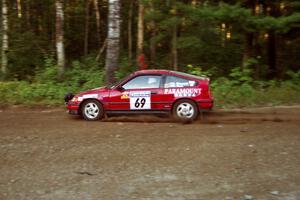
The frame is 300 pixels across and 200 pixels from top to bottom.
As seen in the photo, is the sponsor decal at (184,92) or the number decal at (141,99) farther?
the number decal at (141,99)

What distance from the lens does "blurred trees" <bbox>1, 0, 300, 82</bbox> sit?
51.2 ft

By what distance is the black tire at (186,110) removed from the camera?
38.3ft

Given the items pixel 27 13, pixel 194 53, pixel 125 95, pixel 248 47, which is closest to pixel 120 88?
pixel 125 95

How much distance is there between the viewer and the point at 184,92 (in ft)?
38.3

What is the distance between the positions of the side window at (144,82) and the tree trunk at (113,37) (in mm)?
3183

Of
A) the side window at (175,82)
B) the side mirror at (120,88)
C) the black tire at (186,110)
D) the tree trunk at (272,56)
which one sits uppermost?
the tree trunk at (272,56)

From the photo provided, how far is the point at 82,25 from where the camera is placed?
100 ft

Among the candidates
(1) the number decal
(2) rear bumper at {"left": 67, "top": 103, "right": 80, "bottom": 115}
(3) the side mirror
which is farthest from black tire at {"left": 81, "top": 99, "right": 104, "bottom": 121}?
(1) the number decal

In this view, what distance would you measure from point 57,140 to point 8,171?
87.5 inches

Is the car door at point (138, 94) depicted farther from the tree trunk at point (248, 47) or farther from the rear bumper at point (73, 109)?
the tree trunk at point (248, 47)

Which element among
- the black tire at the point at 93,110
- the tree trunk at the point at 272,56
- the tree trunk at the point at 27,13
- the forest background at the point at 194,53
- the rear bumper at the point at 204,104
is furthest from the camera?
the tree trunk at the point at 27,13

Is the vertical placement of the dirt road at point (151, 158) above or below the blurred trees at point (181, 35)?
below

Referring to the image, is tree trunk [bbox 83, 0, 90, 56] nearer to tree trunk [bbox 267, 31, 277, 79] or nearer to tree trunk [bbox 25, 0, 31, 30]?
tree trunk [bbox 25, 0, 31, 30]

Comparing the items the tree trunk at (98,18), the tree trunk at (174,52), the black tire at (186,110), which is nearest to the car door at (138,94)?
the black tire at (186,110)
